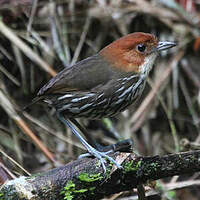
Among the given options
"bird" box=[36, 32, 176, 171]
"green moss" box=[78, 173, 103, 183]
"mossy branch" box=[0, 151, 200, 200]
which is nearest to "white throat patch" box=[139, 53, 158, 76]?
"bird" box=[36, 32, 176, 171]

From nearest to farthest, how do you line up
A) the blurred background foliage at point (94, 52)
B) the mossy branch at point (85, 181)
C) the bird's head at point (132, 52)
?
the mossy branch at point (85, 181) < the bird's head at point (132, 52) < the blurred background foliage at point (94, 52)

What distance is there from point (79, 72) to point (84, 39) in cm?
151

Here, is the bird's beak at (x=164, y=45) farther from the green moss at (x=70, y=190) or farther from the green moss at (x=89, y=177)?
the green moss at (x=70, y=190)

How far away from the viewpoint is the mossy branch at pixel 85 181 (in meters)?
2.38

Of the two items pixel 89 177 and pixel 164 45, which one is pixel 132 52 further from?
pixel 89 177

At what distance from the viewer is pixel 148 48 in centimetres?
320

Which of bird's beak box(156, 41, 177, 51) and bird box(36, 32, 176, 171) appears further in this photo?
bird's beak box(156, 41, 177, 51)

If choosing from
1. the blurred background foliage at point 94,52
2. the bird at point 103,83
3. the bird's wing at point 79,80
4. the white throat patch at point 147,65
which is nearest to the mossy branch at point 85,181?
the bird at point 103,83

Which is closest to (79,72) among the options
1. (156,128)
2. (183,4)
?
(156,128)

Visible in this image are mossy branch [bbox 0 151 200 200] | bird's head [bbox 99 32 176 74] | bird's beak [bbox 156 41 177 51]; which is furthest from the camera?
bird's beak [bbox 156 41 177 51]

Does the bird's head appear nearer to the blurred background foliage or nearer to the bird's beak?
the bird's beak

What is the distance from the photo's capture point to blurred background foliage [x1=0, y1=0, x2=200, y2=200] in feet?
13.5

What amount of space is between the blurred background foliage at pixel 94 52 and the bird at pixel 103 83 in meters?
0.92

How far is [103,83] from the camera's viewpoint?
116 inches
